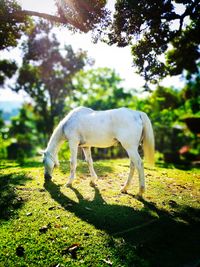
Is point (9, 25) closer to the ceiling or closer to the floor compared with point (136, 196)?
closer to the ceiling

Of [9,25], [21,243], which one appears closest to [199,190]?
[21,243]

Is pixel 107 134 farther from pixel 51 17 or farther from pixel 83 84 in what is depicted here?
pixel 83 84

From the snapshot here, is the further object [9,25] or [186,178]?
[186,178]

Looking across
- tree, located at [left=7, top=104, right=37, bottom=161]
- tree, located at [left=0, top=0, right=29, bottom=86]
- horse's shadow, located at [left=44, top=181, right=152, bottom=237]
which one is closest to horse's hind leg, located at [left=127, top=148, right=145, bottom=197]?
horse's shadow, located at [left=44, top=181, right=152, bottom=237]

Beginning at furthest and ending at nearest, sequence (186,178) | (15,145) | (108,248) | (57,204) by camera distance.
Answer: (15,145) < (186,178) < (57,204) < (108,248)

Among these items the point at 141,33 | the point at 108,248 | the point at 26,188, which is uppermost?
the point at 141,33

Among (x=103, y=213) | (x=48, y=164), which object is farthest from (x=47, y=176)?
(x=103, y=213)

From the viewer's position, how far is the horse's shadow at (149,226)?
5669mm

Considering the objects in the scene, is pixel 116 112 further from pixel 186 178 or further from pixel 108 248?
pixel 186 178

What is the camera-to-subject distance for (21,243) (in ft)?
20.0

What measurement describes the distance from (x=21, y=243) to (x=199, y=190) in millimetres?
6410

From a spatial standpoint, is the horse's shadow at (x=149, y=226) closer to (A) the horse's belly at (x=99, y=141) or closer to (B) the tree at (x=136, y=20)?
(A) the horse's belly at (x=99, y=141)

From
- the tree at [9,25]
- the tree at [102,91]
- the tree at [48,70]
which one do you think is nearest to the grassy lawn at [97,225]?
the tree at [9,25]

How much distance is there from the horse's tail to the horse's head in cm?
313
